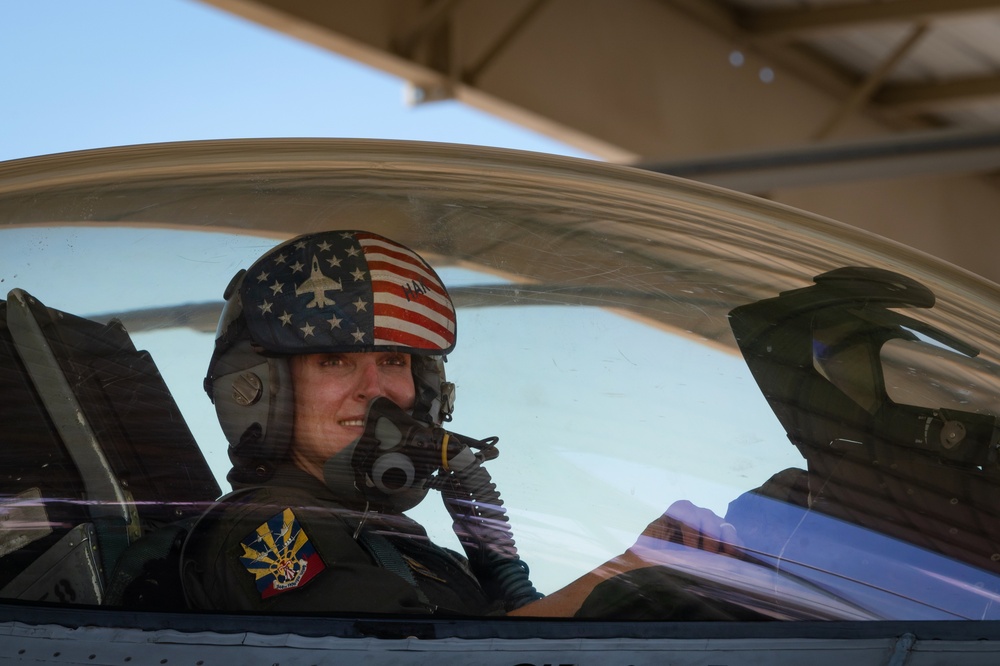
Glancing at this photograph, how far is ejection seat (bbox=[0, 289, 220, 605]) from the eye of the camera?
154 cm

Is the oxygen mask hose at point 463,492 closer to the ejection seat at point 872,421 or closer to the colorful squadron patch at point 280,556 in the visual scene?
the colorful squadron patch at point 280,556

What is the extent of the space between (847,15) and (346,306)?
693 cm

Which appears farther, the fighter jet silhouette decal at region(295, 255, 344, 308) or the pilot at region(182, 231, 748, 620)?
the fighter jet silhouette decal at region(295, 255, 344, 308)

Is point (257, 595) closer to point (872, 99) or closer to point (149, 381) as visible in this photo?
point (149, 381)

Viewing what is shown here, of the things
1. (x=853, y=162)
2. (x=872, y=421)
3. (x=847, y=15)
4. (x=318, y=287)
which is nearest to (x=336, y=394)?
(x=318, y=287)

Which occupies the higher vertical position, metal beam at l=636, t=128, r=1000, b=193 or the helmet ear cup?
metal beam at l=636, t=128, r=1000, b=193

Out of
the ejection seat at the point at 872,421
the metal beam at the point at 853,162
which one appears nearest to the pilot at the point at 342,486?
the ejection seat at the point at 872,421

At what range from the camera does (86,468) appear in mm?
1562

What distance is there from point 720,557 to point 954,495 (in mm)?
321

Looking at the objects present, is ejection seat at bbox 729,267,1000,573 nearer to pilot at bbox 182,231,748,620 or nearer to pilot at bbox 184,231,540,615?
pilot at bbox 182,231,748,620

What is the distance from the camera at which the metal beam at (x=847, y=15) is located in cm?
692

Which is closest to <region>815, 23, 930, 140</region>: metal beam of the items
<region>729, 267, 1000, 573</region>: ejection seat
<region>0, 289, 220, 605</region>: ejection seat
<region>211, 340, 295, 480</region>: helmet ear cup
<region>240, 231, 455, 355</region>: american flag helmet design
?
<region>729, 267, 1000, 573</region>: ejection seat

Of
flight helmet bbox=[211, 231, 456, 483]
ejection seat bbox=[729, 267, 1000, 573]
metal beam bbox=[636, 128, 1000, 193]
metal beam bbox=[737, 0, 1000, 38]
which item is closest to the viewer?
ejection seat bbox=[729, 267, 1000, 573]

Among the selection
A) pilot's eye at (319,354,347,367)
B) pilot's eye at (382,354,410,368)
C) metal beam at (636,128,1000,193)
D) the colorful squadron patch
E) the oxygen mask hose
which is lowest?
the colorful squadron patch
